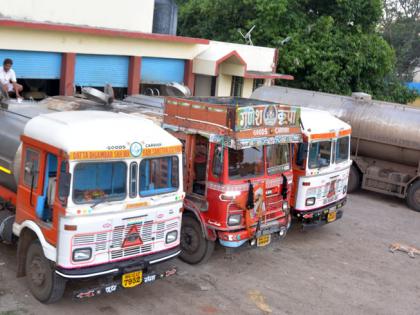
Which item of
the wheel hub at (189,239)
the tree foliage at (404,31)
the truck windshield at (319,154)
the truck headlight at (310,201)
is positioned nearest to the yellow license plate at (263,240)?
the wheel hub at (189,239)

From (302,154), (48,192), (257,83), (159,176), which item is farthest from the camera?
(257,83)

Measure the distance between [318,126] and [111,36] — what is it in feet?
25.6

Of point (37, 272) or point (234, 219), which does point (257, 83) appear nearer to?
point (234, 219)

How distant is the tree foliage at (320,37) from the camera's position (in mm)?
23062

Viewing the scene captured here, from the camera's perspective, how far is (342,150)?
36.5 feet

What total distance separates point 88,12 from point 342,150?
29.6ft

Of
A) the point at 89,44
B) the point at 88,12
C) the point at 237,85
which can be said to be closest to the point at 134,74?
the point at 89,44

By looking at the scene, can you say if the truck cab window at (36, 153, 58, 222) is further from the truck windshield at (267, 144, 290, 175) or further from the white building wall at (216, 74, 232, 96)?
the white building wall at (216, 74, 232, 96)

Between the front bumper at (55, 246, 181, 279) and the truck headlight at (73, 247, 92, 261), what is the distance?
0.45 ft

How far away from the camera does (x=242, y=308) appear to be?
770cm

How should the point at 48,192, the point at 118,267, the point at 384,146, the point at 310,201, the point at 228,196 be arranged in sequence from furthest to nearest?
the point at 384,146, the point at 310,201, the point at 228,196, the point at 48,192, the point at 118,267

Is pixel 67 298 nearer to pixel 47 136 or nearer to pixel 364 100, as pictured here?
pixel 47 136

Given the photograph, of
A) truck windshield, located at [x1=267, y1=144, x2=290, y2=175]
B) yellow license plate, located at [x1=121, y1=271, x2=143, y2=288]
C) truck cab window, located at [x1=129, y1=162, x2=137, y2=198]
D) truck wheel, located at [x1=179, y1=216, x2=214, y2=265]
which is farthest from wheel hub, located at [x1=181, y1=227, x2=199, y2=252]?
truck cab window, located at [x1=129, y1=162, x2=137, y2=198]

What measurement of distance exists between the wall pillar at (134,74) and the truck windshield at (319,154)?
813 cm
